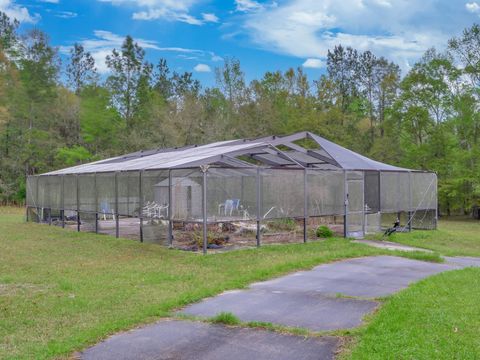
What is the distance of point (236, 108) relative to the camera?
36156 mm

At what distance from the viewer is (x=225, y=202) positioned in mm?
11109

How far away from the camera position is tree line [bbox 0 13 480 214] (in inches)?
1037

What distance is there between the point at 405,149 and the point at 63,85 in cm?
2677

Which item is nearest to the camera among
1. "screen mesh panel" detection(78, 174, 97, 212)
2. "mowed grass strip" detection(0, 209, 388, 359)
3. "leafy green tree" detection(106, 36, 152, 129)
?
"mowed grass strip" detection(0, 209, 388, 359)

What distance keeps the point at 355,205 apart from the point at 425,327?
906 centimetres

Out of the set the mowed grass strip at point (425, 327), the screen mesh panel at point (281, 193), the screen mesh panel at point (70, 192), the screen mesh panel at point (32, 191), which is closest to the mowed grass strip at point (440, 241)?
the screen mesh panel at point (281, 193)

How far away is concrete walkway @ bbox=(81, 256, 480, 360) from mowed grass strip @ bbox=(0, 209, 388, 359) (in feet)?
1.13

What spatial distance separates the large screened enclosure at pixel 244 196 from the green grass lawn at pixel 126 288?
1.00 m


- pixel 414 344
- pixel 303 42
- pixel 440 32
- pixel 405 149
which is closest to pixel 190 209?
pixel 414 344

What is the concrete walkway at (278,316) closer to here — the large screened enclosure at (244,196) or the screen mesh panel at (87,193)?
the large screened enclosure at (244,196)

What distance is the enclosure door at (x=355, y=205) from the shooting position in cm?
1335

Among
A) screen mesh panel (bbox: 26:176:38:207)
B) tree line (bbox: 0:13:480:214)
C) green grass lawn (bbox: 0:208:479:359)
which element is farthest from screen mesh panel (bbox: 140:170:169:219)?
tree line (bbox: 0:13:480:214)

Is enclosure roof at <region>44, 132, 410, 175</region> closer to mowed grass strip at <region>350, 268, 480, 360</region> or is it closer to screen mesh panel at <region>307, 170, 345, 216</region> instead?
screen mesh panel at <region>307, 170, 345, 216</region>

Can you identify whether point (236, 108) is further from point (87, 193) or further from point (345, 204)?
point (345, 204)
